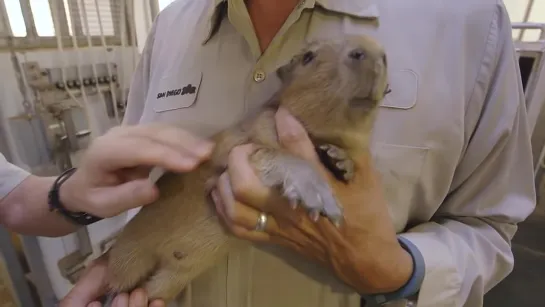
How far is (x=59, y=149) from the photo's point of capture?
1.86 metres

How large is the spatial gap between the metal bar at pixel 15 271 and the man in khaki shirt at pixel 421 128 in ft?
4.34

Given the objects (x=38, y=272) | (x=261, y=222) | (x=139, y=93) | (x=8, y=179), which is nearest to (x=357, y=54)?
(x=261, y=222)

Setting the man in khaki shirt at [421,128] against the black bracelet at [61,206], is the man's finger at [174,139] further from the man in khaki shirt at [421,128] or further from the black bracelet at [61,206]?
the black bracelet at [61,206]

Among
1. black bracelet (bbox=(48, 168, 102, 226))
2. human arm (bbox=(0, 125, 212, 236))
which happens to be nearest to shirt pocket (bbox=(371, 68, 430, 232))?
human arm (bbox=(0, 125, 212, 236))

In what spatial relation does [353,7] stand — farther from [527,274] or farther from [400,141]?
[527,274]

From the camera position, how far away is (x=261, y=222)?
27.7 inches

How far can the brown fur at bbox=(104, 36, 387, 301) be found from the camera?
0.67 m

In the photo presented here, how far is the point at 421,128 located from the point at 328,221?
30 centimetres

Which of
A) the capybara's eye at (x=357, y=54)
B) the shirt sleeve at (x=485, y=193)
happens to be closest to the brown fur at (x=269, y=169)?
the capybara's eye at (x=357, y=54)

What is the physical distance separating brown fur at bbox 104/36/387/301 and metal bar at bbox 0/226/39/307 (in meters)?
1.22

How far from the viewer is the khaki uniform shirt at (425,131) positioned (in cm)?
81

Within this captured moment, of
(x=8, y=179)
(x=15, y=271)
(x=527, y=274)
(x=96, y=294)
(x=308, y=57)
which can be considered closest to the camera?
(x=308, y=57)

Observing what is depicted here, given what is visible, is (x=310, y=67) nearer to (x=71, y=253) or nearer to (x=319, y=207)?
(x=319, y=207)

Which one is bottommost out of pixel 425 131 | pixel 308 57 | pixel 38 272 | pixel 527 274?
pixel 527 274
